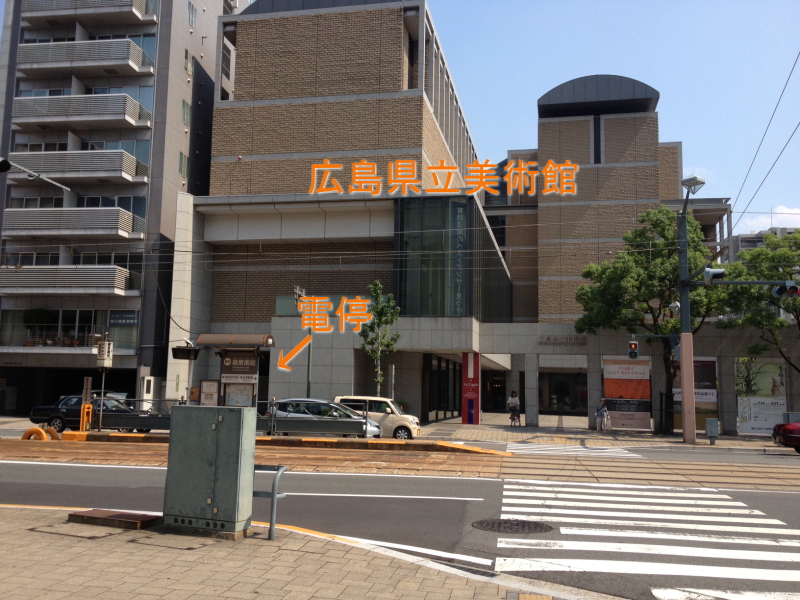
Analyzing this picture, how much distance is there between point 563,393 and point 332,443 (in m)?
39.7

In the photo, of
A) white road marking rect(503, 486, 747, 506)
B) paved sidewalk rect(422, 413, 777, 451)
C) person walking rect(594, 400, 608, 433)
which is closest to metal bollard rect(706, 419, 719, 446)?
paved sidewalk rect(422, 413, 777, 451)

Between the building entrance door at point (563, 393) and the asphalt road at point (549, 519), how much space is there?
141 ft

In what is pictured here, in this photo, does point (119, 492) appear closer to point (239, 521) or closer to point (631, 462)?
point (239, 521)

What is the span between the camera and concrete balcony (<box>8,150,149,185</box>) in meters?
37.9

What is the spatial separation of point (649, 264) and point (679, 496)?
21.3 m

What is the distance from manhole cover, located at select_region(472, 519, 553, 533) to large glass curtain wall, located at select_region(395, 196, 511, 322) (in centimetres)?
2379

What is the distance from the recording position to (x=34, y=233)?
3850 cm

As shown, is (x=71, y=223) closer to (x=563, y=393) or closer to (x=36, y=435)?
(x=36, y=435)

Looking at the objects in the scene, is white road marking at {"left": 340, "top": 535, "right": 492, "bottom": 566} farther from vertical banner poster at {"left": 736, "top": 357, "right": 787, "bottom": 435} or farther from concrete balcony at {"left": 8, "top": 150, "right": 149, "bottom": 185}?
concrete balcony at {"left": 8, "top": 150, "right": 149, "bottom": 185}

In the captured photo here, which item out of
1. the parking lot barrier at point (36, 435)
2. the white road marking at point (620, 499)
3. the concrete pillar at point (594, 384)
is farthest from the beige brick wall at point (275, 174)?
the white road marking at point (620, 499)

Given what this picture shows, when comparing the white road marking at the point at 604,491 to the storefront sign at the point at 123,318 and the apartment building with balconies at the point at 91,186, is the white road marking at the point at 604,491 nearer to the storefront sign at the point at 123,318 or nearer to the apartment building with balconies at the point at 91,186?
the apartment building with balconies at the point at 91,186

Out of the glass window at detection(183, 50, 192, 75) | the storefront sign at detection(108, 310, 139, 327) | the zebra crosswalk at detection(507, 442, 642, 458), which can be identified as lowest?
the zebra crosswalk at detection(507, 442, 642, 458)

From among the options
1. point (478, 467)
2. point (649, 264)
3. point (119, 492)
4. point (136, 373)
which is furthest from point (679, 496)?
point (136, 373)

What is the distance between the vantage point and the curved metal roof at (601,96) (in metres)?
49.9
